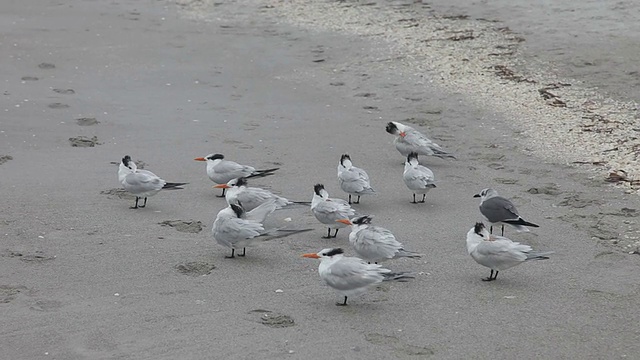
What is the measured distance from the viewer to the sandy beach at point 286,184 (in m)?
5.88

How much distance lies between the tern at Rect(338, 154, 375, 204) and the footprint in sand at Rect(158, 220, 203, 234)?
1.28m

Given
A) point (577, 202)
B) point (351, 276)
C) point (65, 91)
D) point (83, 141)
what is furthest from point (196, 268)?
point (65, 91)

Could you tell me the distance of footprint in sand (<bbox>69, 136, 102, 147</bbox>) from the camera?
9875 mm

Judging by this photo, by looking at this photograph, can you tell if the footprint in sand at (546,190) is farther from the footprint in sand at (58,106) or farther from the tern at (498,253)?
the footprint in sand at (58,106)

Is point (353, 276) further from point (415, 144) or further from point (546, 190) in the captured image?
point (415, 144)

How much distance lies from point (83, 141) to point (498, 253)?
4.92m

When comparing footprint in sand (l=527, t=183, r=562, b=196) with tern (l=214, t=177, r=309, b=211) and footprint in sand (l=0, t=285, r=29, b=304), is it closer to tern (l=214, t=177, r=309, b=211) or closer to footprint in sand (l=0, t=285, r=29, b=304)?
tern (l=214, t=177, r=309, b=211)

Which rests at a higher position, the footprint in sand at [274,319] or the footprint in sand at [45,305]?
the footprint in sand at [274,319]

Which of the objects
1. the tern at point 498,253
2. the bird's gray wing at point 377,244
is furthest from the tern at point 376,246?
the tern at point 498,253

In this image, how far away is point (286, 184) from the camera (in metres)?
8.90

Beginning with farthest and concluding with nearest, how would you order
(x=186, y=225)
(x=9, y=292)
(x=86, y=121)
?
(x=86, y=121), (x=186, y=225), (x=9, y=292)

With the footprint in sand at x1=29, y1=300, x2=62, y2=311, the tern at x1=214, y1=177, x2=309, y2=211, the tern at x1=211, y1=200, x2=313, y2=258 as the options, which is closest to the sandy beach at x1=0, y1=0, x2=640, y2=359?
the footprint in sand at x1=29, y1=300, x2=62, y2=311

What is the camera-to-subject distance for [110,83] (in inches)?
475

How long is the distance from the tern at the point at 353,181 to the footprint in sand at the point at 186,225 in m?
1.28
